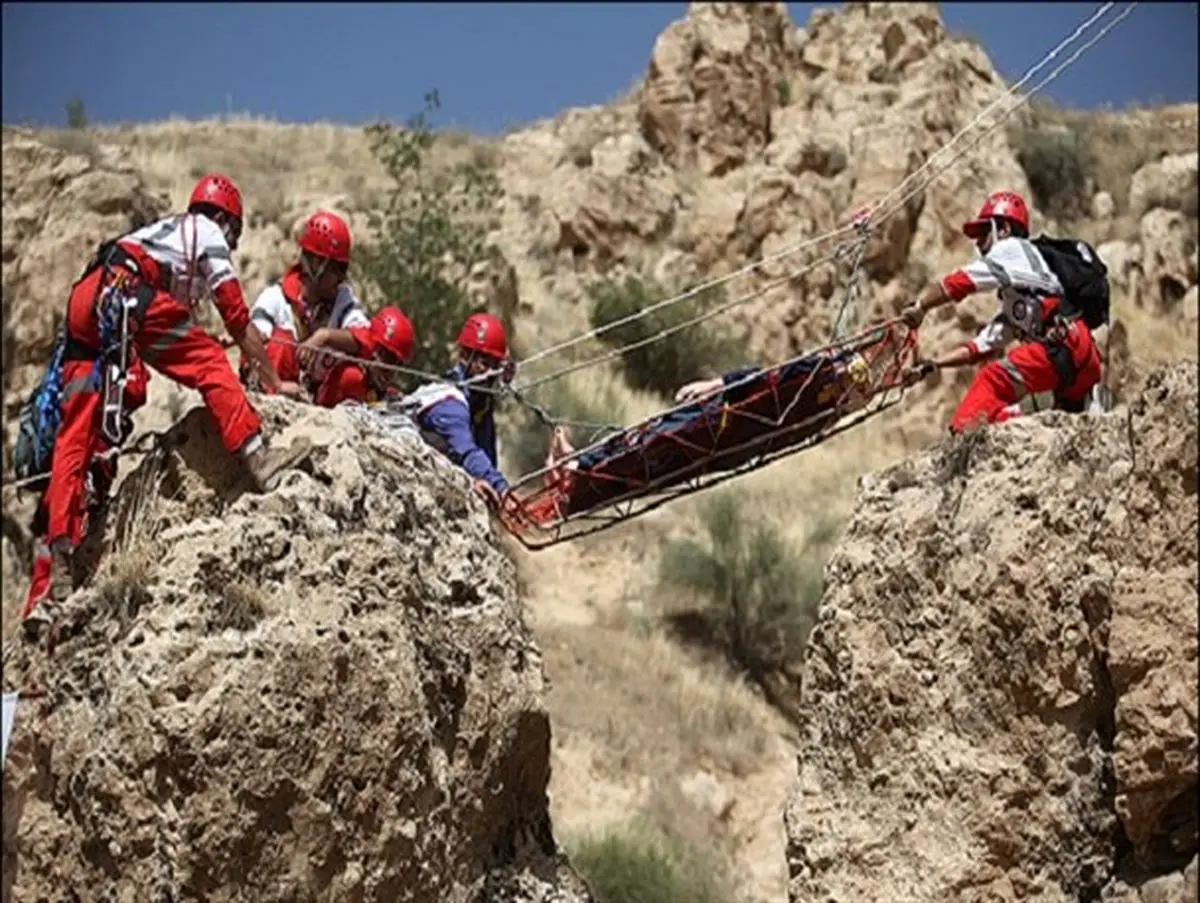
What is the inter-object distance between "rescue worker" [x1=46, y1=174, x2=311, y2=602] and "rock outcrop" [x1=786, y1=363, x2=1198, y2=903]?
2572mm

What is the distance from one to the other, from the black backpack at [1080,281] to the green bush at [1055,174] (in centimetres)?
1464

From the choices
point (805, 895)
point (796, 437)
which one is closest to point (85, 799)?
point (805, 895)

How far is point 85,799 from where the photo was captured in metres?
6.12

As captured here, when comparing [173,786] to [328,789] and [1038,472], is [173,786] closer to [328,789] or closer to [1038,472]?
[328,789]

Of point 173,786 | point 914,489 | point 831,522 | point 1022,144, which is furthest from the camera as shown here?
point 1022,144

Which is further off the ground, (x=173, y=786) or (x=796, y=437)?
(x=796, y=437)

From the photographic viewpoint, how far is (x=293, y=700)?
5945 mm

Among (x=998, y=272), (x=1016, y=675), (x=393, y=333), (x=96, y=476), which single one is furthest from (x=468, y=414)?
(x=1016, y=675)

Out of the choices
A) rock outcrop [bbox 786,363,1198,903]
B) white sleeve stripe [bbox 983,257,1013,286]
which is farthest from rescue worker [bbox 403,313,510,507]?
white sleeve stripe [bbox 983,257,1013,286]

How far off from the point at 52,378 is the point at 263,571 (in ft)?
6.39

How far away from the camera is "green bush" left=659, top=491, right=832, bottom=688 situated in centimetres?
1426

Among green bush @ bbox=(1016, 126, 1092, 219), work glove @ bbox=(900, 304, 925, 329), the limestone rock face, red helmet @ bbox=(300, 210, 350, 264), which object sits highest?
the limestone rock face

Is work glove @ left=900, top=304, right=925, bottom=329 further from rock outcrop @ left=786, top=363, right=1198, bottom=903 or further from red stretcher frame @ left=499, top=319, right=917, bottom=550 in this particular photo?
rock outcrop @ left=786, top=363, right=1198, bottom=903

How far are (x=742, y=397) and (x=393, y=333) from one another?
2.07 meters
